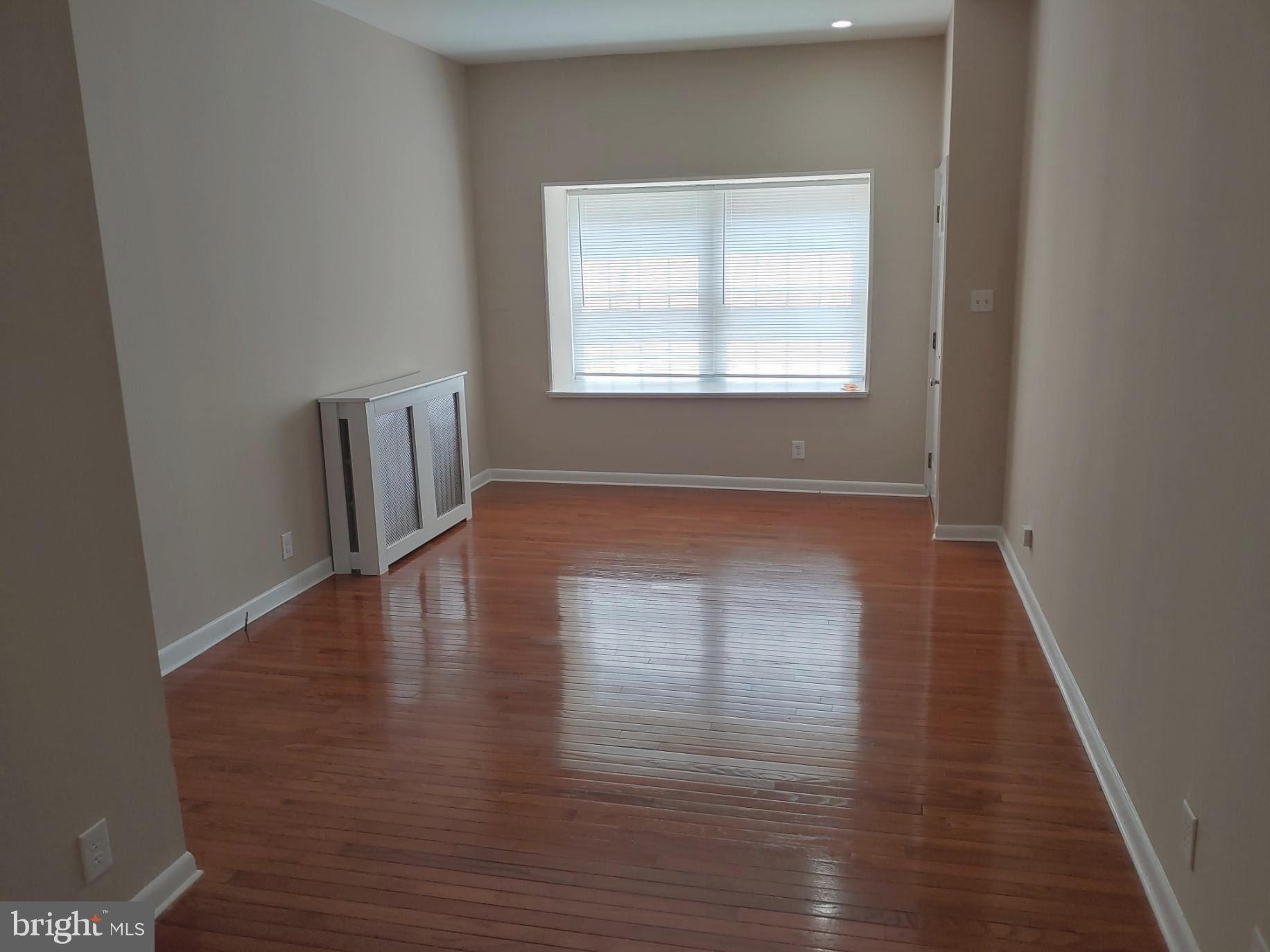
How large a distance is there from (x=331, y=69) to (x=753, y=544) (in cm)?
330

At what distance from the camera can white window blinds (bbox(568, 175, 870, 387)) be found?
6113mm

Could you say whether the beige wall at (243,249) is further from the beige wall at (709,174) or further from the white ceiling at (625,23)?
the beige wall at (709,174)

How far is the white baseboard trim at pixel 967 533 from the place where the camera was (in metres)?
5.11

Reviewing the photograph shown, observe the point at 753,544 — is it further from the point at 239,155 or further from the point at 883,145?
the point at 239,155

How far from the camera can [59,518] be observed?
197cm

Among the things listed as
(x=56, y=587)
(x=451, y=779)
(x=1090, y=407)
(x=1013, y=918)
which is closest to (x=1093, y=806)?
(x=1013, y=918)

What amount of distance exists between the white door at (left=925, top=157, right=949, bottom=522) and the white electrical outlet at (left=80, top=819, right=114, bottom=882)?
418 centimetres

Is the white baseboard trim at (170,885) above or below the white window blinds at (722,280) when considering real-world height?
below

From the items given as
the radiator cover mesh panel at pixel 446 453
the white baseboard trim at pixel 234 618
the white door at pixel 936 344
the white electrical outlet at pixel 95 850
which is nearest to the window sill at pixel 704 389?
the white door at pixel 936 344

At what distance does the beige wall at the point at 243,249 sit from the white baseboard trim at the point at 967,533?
10.6 feet

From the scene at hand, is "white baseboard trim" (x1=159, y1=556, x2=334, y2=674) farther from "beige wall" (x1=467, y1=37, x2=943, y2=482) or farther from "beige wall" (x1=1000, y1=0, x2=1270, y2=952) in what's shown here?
"beige wall" (x1=1000, y1=0, x2=1270, y2=952)

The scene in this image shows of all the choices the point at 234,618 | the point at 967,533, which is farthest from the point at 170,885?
the point at 967,533

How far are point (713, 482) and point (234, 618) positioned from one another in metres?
3.38

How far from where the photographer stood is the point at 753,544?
519 centimetres
